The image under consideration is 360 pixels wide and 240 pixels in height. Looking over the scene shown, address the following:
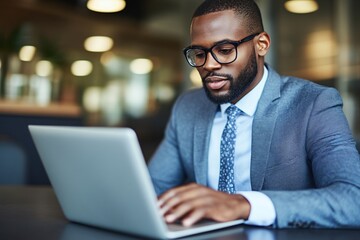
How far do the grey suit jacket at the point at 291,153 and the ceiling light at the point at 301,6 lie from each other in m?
3.59

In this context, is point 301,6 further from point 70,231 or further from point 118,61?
point 70,231

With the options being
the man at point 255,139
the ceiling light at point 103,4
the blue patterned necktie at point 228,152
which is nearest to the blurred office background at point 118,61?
the ceiling light at point 103,4

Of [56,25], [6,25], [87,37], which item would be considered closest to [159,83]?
[87,37]

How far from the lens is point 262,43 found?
167cm

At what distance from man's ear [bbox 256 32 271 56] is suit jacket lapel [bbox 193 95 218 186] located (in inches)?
10.8

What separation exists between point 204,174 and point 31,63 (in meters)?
3.77

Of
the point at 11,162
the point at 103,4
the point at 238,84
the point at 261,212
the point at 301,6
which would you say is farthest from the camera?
the point at 301,6

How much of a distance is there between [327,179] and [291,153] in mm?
242

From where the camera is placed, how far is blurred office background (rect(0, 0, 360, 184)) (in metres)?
4.29

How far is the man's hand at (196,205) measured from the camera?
1016 millimetres

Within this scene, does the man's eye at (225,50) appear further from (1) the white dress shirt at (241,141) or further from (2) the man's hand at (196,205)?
(2) the man's hand at (196,205)

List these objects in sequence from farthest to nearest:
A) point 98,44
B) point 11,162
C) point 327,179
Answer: point 98,44
point 11,162
point 327,179

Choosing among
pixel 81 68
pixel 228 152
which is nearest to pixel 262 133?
pixel 228 152

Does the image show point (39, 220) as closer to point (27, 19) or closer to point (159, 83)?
point (27, 19)
